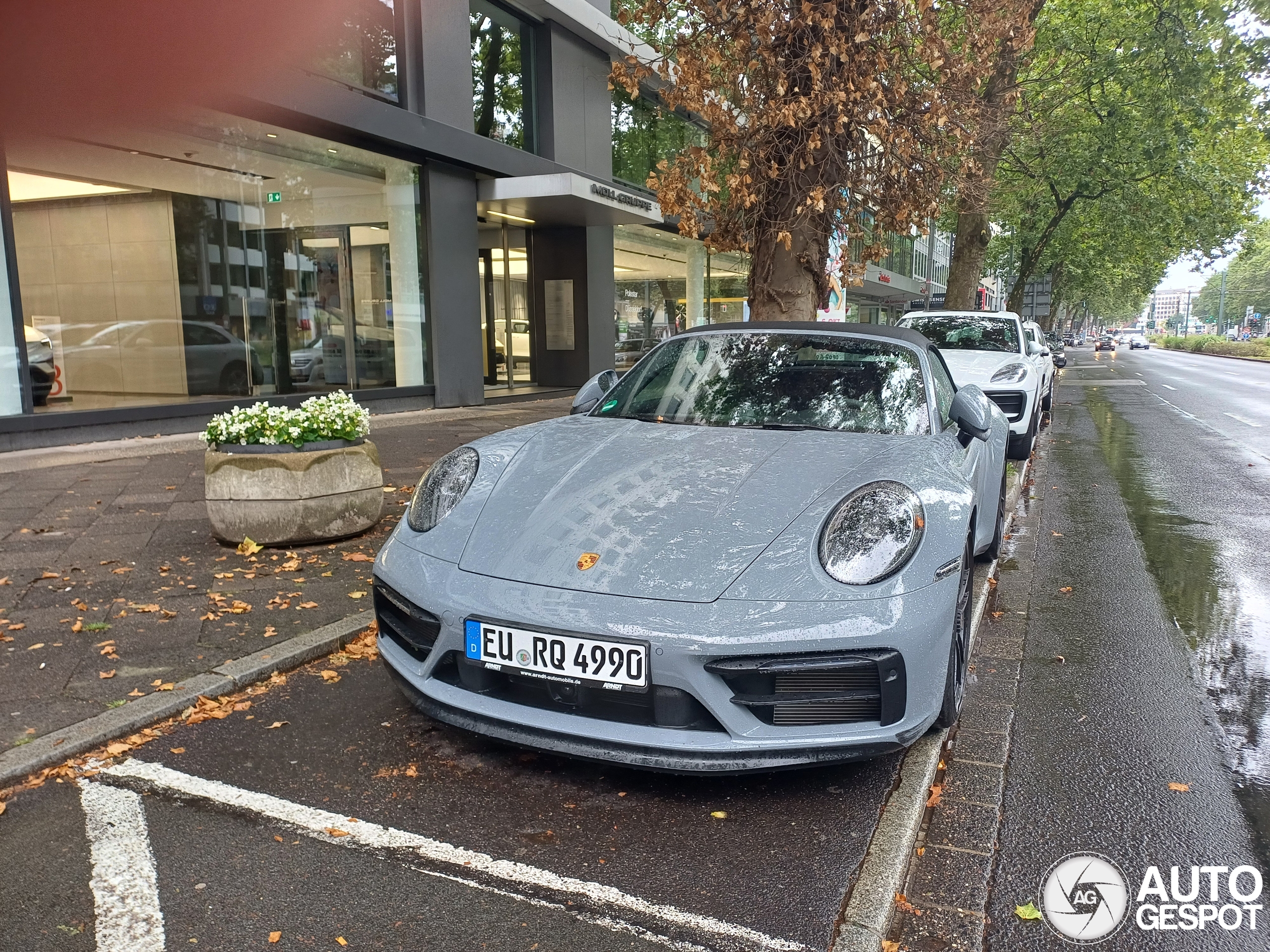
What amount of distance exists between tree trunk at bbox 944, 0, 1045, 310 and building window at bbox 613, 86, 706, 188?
6486 millimetres

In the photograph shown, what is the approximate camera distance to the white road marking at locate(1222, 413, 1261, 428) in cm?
1411

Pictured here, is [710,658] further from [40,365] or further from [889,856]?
[40,365]

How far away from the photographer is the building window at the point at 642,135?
19656mm

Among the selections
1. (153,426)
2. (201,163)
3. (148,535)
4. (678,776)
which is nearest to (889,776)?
(678,776)

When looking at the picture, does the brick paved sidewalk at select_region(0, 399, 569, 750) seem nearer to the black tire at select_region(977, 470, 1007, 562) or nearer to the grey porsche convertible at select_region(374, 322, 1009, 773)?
the grey porsche convertible at select_region(374, 322, 1009, 773)

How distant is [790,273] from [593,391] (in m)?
3.44

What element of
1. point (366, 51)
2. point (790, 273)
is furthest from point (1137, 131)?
point (790, 273)

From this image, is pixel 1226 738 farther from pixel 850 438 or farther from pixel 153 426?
pixel 153 426

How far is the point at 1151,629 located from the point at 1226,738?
4.18 ft

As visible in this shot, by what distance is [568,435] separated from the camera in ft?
12.2

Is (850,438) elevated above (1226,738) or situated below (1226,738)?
above

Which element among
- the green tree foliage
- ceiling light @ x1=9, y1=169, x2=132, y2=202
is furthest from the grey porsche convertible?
the green tree foliage

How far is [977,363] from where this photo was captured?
33.0ft

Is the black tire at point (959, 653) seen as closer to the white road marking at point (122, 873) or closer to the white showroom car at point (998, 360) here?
the white road marking at point (122, 873)
